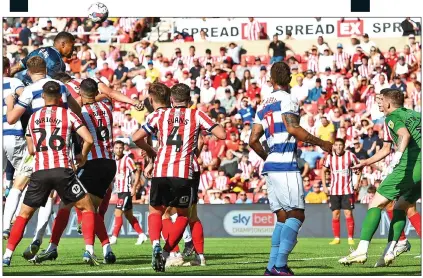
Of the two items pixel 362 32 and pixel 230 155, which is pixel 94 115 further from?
pixel 362 32

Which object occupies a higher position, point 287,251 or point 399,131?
point 399,131

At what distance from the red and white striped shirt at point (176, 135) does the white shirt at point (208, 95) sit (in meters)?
15.7

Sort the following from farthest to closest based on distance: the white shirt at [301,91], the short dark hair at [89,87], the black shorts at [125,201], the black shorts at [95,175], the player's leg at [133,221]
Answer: the white shirt at [301,91]
the black shorts at [125,201]
the player's leg at [133,221]
the short dark hair at [89,87]
the black shorts at [95,175]

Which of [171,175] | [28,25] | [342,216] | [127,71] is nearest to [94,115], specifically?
[171,175]

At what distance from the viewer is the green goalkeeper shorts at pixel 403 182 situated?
11.1 m

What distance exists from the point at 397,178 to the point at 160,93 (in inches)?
112

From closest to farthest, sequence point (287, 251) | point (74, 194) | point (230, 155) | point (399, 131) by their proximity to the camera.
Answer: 1. point (287, 251)
2. point (74, 194)
3. point (399, 131)
4. point (230, 155)

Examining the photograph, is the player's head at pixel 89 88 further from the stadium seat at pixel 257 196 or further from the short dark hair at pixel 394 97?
the stadium seat at pixel 257 196

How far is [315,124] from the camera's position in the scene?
80.6ft

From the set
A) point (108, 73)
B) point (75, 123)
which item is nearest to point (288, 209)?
point (75, 123)

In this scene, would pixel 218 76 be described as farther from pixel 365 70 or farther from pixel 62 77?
pixel 62 77

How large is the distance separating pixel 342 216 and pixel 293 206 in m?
12.9
